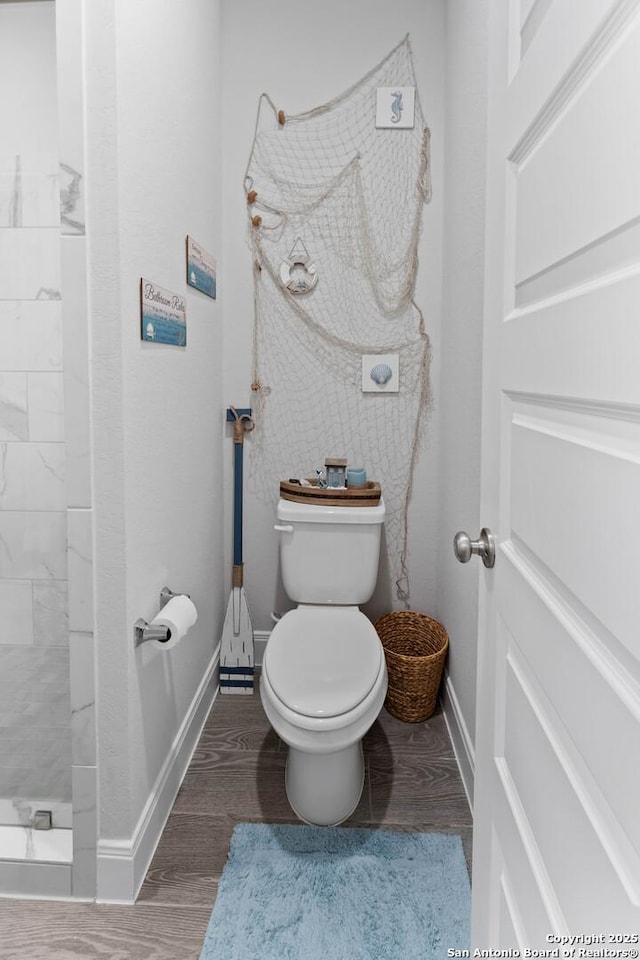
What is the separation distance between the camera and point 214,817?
5.88 feet

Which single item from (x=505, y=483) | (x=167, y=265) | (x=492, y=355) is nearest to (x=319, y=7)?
(x=167, y=265)

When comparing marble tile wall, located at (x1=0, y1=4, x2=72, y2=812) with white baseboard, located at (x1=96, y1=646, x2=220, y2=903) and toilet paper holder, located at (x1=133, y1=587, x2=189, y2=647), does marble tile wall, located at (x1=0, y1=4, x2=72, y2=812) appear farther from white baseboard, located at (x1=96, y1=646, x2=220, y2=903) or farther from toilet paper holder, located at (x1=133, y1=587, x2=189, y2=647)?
toilet paper holder, located at (x1=133, y1=587, x2=189, y2=647)

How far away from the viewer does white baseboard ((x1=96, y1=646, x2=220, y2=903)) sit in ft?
4.89

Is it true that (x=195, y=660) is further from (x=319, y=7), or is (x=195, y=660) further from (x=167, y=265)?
(x=319, y=7)

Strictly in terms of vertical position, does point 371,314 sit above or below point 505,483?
above

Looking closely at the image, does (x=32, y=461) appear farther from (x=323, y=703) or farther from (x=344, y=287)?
(x=344, y=287)

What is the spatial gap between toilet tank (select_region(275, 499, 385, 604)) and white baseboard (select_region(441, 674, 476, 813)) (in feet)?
1.53

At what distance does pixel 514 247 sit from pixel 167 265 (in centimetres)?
108

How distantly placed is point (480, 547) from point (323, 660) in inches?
36.2

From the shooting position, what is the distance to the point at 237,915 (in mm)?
1466

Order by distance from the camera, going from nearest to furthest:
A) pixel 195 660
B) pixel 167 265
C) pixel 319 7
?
1. pixel 167 265
2. pixel 195 660
3. pixel 319 7

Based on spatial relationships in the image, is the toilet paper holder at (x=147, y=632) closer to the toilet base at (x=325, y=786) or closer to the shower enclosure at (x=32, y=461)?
the shower enclosure at (x=32, y=461)

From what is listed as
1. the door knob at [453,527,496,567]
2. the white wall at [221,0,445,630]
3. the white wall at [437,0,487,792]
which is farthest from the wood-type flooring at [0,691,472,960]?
the white wall at [221,0,445,630]

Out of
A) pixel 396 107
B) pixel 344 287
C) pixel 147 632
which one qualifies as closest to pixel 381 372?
pixel 344 287
